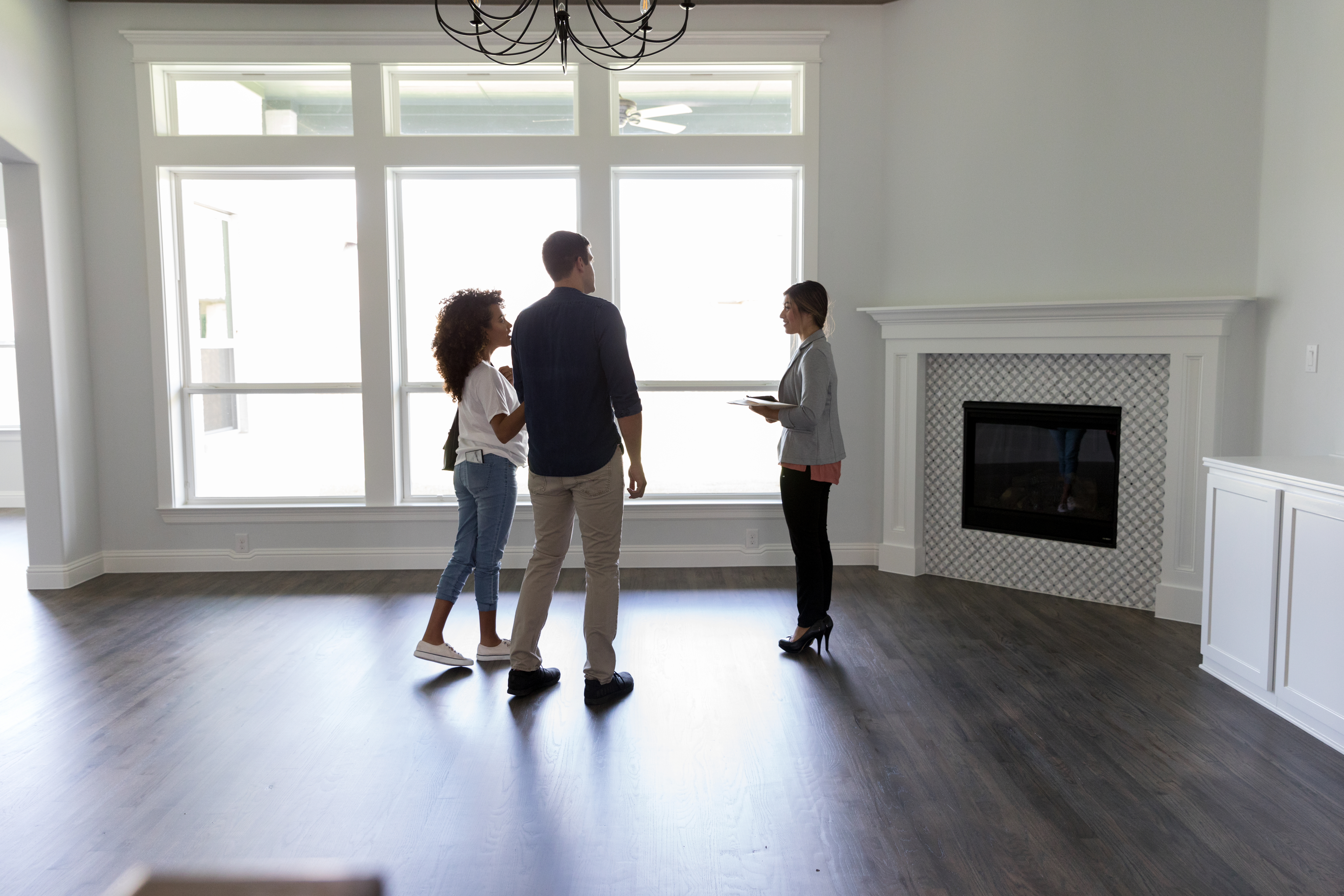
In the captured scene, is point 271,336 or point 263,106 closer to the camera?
point 263,106

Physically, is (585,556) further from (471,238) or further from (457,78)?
(457,78)

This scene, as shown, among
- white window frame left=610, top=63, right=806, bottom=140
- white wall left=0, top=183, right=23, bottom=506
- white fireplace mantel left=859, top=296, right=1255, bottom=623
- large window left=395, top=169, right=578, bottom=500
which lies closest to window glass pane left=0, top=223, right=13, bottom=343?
white wall left=0, top=183, right=23, bottom=506

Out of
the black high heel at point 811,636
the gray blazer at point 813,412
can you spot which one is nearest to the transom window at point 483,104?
the gray blazer at point 813,412

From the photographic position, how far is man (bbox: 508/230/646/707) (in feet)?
9.34

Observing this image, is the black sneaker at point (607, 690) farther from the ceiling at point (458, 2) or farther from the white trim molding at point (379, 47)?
the ceiling at point (458, 2)

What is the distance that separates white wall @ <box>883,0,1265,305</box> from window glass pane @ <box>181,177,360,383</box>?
318 centimetres

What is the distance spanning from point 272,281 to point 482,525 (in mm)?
2675

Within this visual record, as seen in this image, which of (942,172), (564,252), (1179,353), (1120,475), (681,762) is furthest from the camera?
(942,172)

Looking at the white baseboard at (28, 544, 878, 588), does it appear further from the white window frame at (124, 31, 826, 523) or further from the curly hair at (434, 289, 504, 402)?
the curly hair at (434, 289, 504, 402)

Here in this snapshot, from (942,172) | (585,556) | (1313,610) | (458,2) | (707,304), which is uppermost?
(458,2)

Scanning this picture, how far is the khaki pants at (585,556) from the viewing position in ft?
9.57

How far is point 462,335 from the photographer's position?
322 cm

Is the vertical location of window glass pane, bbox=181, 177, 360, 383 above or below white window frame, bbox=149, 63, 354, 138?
below

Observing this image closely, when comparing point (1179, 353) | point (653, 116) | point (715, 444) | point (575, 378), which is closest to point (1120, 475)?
point (1179, 353)
